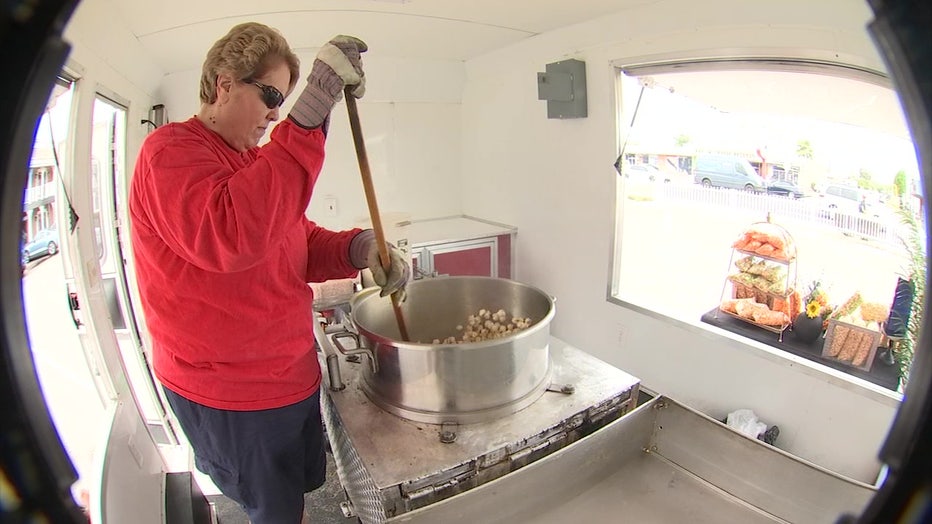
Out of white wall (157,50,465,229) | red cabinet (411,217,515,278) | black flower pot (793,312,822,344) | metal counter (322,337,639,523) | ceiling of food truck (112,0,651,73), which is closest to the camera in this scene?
metal counter (322,337,639,523)

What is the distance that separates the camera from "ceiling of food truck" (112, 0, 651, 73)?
133cm

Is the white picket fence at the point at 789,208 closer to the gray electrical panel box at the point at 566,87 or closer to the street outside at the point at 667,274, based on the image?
the street outside at the point at 667,274

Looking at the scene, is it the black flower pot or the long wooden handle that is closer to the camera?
the long wooden handle

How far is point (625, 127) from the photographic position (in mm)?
2051

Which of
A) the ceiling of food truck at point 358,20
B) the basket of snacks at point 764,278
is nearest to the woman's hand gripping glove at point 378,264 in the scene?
the ceiling of food truck at point 358,20

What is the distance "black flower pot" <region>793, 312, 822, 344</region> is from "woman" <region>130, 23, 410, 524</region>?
1.48 metres

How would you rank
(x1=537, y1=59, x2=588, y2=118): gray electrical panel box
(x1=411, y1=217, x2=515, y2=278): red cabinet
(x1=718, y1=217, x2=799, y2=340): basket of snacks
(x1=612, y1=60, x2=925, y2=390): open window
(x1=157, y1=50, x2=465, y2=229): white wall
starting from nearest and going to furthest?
1. (x1=612, y1=60, x2=925, y2=390): open window
2. (x1=718, y1=217, x2=799, y2=340): basket of snacks
3. (x1=537, y1=59, x2=588, y2=118): gray electrical panel box
4. (x1=411, y1=217, x2=515, y2=278): red cabinet
5. (x1=157, y1=50, x2=465, y2=229): white wall

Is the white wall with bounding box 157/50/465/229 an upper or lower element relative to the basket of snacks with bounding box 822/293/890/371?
upper

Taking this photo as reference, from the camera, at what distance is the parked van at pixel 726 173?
71.6 inches

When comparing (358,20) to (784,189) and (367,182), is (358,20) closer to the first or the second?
(367,182)

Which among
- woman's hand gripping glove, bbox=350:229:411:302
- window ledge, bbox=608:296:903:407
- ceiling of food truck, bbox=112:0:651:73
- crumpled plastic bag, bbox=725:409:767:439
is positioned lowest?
crumpled plastic bag, bbox=725:409:767:439

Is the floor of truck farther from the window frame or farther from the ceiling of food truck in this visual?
the ceiling of food truck

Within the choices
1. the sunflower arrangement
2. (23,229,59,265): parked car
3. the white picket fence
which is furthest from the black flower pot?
(23,229,59,265): parked car

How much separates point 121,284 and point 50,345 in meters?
0.88
